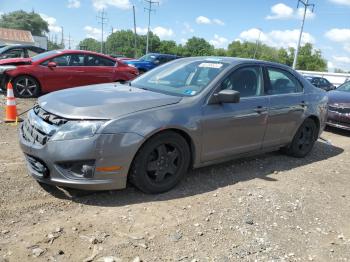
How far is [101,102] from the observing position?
4039mm

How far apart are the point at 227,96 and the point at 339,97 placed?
20.0ft

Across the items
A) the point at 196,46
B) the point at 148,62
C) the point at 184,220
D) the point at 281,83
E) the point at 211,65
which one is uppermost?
the point at 196,46

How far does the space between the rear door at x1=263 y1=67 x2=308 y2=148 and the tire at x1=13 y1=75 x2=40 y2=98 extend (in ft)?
22.9

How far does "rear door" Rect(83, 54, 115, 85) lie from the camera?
10742 millimetres

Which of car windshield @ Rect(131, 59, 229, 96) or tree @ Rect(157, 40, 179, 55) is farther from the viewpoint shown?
tree @ Rect(157, 40, 179, 55)

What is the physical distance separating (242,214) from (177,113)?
132 cm

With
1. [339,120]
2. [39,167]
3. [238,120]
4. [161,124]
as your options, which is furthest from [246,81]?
[339,120]

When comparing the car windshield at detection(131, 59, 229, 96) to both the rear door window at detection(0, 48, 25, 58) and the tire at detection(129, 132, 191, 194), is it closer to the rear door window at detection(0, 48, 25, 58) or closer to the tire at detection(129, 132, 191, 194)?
the tire at detection(129, 132, 191, 194)

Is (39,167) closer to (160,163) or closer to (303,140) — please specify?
(160,163)

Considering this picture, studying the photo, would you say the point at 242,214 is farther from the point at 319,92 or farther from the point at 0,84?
the point at 0,84

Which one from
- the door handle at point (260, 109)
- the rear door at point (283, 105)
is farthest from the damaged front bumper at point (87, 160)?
the rear door at point (283, 105)

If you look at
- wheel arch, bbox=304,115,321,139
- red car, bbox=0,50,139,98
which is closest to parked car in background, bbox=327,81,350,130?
wheel arch, bbox=304,115,321,139

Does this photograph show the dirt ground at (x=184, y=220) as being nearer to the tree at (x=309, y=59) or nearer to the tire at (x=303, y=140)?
the tire at (x=303, y=140)

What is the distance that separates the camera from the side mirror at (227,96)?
451 centimetres
